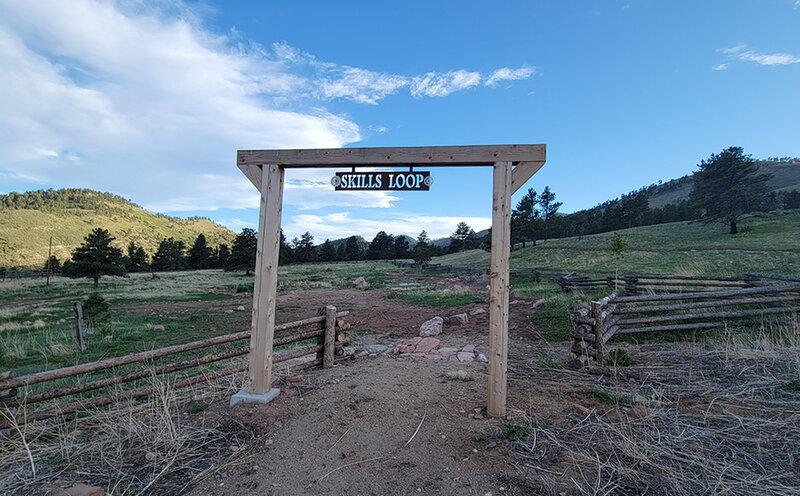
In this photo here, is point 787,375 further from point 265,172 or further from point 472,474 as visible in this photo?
point 265,172

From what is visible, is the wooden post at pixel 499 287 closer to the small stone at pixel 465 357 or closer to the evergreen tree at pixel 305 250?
the small stone at pixel 465 357

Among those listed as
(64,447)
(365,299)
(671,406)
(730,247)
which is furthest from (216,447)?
(730,247)

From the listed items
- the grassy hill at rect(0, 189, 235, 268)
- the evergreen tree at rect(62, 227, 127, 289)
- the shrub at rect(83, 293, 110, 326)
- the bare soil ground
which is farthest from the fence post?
the grassy hill at rect(0, 189, 235, 268)

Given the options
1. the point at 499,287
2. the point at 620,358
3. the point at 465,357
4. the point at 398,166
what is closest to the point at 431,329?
the point at 465,357

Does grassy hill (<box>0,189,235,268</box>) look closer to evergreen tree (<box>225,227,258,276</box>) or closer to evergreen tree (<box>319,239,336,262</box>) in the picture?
evergreen tree (<box>319,239,336,262</box>)

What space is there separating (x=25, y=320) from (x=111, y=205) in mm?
168425

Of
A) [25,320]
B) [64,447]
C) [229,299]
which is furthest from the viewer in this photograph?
[229,299]

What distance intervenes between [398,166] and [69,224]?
486 ft

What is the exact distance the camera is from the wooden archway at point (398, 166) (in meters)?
3.88

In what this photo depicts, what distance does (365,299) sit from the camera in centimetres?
1900

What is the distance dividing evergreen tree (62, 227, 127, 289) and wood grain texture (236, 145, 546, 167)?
1234 inches

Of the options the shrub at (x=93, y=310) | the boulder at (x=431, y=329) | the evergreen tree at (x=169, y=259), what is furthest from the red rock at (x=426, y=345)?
the evergreen tree at (x=169, y=259)

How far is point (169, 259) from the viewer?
61.1 meters

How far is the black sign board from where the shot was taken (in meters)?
4.17
